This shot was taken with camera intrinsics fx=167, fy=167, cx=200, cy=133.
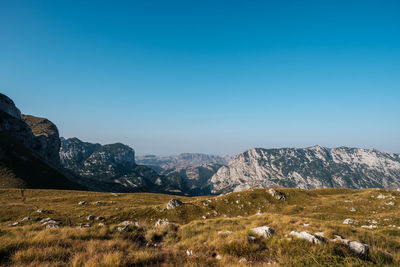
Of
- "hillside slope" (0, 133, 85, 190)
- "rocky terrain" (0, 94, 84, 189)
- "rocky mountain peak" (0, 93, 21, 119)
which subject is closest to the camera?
"hillside slope" (0, 133, 85, 190)

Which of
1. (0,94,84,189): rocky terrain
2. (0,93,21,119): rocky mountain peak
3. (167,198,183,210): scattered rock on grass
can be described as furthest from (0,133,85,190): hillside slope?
(167,198,183,210): scattered rock on grass

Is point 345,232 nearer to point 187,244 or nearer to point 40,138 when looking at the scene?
point 187,244

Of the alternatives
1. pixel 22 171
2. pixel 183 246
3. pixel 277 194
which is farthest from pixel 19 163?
pixel 183 246

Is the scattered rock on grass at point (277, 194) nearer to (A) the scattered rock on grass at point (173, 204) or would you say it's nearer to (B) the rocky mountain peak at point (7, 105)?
(A) the scattered rock on grass at point (173, 204)

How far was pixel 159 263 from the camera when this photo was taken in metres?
6.36

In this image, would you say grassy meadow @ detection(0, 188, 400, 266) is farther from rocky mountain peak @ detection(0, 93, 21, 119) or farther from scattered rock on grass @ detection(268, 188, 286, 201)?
rocky mountain peak @ detection(0, 93, 21, 119)

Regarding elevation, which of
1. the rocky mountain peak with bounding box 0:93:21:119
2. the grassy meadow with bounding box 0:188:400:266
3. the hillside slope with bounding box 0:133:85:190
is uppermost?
the rocky mountain peak with bounding box 0:93:21:119

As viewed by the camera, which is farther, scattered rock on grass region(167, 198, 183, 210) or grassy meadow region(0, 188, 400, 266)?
scattered rock on grass region(167, 198, 183, 210)

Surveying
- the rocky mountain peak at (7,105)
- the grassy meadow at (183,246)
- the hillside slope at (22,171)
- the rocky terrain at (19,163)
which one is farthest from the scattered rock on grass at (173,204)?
the rocky mountain peak at (7,105)

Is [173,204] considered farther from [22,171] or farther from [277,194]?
[22,171]

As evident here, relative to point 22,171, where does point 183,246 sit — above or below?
above

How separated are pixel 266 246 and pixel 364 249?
416 cm

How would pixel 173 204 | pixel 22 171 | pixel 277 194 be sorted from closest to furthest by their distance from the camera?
pixel 173 204 < pixel 277 194 < pixel 22 171

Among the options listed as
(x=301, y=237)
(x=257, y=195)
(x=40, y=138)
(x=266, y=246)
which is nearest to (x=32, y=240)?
(x=266, y=246)
